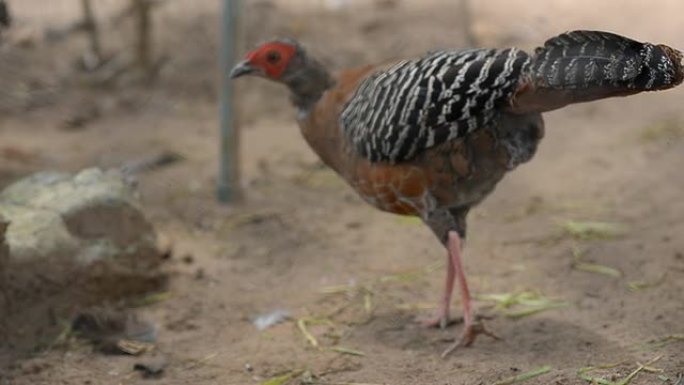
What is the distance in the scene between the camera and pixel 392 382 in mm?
4234

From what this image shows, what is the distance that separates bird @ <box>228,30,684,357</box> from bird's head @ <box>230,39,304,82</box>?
0.95ft

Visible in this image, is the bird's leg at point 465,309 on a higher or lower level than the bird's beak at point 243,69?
lower

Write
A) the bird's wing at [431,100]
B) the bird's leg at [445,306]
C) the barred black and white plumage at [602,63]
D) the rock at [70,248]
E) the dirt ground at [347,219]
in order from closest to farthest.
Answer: the barred black and white plumage at [602,63], the bird's wing at [431,100], the dirt ground at [347,219], the bird's leg at [445,306], the rock at [70,248]

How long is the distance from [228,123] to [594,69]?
3447 millimetres

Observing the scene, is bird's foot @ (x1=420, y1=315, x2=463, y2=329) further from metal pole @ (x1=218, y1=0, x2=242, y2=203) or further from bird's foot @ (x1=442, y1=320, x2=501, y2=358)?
metal pole @ (x1=218, y1=0, x2=242, y2=203)

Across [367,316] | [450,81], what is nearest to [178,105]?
[367,316]

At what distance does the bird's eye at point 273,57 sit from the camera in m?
5.37

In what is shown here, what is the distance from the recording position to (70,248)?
5270mm

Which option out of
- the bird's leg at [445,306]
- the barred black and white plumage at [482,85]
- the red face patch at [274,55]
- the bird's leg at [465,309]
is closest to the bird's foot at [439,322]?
the bird's leg at [445,306]

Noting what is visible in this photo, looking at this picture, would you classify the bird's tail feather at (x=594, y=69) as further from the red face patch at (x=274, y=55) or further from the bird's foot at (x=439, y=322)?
the red face patch at (x=274, y=55)

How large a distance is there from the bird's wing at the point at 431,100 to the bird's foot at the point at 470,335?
807 millimetres

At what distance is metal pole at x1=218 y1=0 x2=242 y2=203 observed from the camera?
671cm

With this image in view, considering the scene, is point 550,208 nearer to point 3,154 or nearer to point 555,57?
point 555,57

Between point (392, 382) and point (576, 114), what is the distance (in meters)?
4.39
